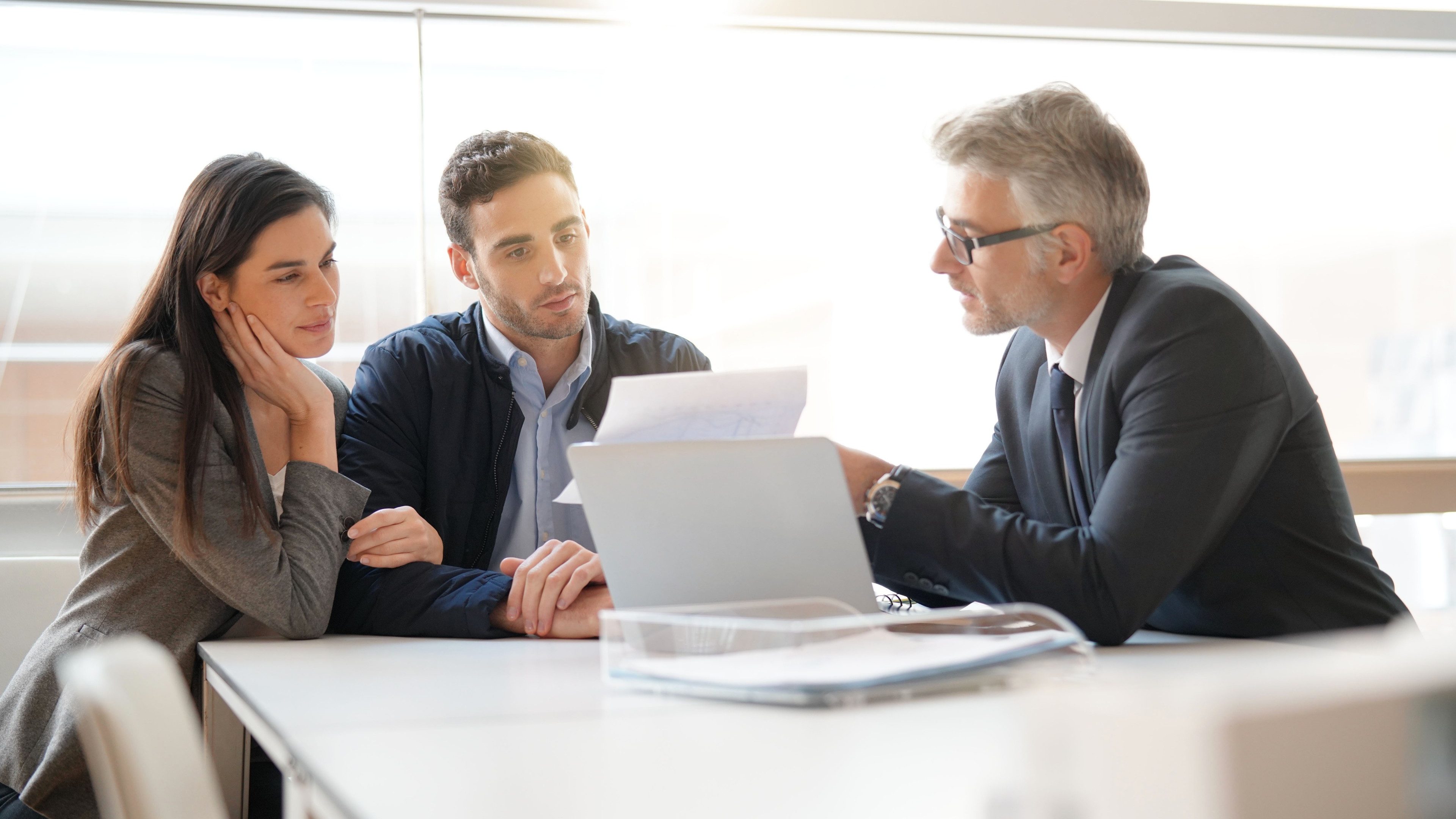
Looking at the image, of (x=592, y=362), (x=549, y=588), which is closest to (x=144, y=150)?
(x=592, y=362)

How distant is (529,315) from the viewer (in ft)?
7.13

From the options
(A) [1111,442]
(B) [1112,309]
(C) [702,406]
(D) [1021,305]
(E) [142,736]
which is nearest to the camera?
(E) [142,736]

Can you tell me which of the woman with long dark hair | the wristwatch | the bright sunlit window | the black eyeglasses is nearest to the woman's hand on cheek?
the woman with long dark hair

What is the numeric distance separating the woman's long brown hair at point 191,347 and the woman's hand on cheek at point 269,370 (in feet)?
0.08

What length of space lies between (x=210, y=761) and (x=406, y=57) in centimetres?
212

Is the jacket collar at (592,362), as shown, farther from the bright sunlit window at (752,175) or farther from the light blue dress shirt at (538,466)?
the bright sunlit window at (752,175)

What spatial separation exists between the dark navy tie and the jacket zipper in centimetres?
100

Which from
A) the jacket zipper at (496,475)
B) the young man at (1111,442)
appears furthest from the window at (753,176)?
the young man at (1111,442)

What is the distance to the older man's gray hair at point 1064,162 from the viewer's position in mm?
1600

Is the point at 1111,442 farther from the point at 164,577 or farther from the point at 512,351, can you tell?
the point at 164,577

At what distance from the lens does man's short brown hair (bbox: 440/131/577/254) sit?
2232 millimetres

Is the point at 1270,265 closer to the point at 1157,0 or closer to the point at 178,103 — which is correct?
the point at 1157,0

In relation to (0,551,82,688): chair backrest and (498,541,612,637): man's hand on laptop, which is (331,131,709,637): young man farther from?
(0,551,82,688): chair backrest

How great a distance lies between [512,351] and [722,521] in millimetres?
1144
